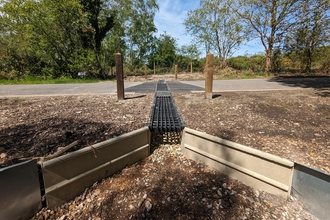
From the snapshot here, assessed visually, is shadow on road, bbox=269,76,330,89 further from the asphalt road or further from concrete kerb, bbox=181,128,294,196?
concrete kerb, bbox=181,128,294,196

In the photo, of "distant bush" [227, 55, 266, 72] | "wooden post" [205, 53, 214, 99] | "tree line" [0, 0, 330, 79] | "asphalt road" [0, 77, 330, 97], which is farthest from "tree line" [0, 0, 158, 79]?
"distant bush" [227, 55, 266, 72]

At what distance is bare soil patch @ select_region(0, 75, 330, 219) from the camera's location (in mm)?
1280

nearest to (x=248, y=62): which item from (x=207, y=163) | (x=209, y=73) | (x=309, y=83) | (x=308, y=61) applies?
(x=308, y=61)

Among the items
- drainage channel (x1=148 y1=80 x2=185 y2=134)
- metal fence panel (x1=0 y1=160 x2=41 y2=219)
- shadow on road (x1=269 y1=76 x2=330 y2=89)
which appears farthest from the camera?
shadow on road (x1=269 y1=76 x2=330 y2=89)

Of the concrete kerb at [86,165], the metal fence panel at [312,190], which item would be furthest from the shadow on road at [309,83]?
the concrete kerb at [86,165]

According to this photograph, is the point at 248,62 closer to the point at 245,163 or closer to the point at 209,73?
the point at 209,73

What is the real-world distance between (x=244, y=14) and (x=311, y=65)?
619cm

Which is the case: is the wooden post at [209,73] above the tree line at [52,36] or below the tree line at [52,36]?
below

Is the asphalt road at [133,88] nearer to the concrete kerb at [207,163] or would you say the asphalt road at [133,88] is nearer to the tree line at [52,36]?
the concrete kerb at [207,163]

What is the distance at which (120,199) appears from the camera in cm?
138

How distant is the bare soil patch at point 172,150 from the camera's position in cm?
128

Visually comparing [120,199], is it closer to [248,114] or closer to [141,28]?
[248,114]

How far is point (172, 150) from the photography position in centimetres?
212

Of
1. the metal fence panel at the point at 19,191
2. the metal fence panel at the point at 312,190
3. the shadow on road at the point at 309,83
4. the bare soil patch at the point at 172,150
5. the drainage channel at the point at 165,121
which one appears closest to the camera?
the metal fence panel at the point at 19,191
